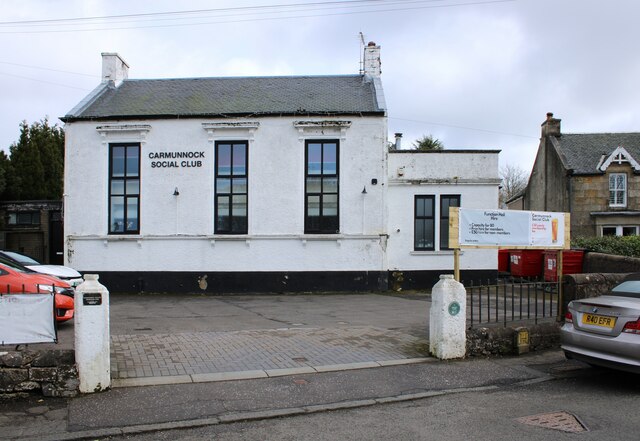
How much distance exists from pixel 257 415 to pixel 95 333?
2.33 metres

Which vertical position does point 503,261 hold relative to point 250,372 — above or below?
above

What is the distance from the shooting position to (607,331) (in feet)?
22.0

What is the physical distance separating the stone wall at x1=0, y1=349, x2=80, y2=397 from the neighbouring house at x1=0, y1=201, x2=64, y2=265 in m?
19.8

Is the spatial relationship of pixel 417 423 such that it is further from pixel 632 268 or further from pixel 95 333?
pixel 632 268

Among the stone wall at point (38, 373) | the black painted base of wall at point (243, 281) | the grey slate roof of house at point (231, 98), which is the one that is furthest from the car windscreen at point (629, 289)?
the grey slate roof of house at point (231, 98)

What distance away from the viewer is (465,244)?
8.75 metres

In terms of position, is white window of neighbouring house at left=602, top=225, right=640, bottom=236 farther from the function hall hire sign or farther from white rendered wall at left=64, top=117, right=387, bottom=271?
the function hall hire sign

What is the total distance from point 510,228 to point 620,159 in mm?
22350

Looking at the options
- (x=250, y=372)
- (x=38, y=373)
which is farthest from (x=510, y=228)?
(x=38, y=373)

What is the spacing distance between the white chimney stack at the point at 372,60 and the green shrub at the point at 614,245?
38.1ft

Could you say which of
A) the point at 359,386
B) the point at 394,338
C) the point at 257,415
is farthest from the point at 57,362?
the point at 394,338

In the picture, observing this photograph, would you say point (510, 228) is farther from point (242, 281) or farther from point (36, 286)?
point (242, 281)

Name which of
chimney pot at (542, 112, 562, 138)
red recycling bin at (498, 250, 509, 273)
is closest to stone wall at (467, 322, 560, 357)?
red recycling bin at (498, 250, 509, 273)

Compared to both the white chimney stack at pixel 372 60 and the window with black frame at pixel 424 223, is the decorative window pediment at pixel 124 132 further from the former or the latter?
the window with black frame at pixel 424 223
